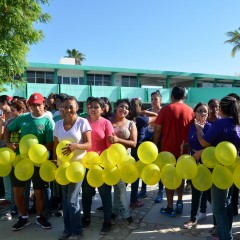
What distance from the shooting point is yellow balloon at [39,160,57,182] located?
3309 mm

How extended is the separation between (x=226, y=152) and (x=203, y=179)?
0.42 metres

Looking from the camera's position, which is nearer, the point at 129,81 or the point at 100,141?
the point at 100,141

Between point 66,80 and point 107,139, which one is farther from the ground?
point 66,80

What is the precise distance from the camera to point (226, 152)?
2670 millimetres

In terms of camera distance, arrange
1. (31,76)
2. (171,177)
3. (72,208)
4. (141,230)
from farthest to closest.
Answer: (31,76) → (141,230) → (72,208) → (171,177)

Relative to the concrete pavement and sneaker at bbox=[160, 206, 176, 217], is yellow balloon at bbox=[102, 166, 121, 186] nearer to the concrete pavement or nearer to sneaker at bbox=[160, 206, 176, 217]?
the concrete pavement

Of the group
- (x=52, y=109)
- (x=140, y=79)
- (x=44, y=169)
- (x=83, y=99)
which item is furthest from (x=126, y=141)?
(x=140, y=79)

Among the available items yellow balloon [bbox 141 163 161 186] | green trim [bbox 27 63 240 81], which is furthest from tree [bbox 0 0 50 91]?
green trim [bbox 27 63 240 81]

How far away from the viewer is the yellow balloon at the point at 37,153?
3.25 metres

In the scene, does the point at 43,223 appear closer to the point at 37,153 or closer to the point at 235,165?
the point at 37,153

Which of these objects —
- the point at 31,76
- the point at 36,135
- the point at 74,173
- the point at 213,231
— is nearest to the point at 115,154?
the point at 74,173

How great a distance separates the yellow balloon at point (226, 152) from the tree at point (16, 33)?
7.82 meters

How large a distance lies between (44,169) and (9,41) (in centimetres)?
690

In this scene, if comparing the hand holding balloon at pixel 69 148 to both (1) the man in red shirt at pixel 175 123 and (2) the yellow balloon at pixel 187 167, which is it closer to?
(2) the yellow balloon at pixel 187 167
